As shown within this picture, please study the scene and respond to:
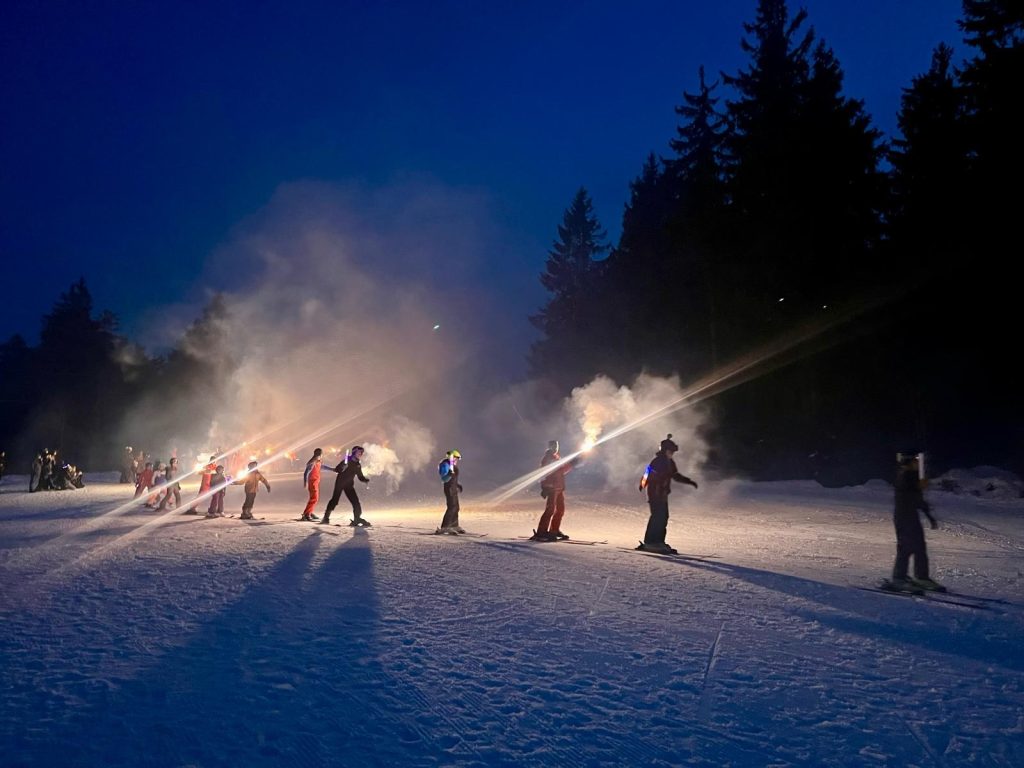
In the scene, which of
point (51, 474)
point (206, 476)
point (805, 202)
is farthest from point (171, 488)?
point (805, 202)

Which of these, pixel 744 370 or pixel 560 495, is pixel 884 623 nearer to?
pixel 560 495

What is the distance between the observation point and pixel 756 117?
34.9 m

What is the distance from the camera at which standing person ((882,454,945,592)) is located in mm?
8398

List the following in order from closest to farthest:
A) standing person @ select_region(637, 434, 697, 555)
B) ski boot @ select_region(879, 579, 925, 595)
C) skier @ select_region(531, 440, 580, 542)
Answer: ski boot @ select_region(879, 579, 925, 595)
standing person @ select_region(637, 434, 697, 555)
skier @ select_region(531, 440, 580, 542)

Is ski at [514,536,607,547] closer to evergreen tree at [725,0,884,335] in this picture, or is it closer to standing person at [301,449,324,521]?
standing person at [301,449,324,521]

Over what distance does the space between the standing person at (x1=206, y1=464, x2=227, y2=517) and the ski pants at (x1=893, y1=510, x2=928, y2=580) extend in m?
15.7

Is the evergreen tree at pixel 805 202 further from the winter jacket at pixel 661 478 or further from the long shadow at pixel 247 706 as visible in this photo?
the long shadow at pixel 247 706

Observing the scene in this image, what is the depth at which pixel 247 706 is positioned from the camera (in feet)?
13.8

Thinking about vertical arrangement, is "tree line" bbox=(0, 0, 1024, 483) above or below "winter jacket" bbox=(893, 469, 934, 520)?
above

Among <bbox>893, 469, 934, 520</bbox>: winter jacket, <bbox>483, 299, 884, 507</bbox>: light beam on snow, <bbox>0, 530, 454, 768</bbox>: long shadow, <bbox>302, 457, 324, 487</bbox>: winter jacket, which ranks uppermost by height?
<bbox>483, 299, 884, 507</bbox>: light beam on snow

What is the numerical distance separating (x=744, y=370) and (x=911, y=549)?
23.0 meters

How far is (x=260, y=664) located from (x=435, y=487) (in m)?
26.7

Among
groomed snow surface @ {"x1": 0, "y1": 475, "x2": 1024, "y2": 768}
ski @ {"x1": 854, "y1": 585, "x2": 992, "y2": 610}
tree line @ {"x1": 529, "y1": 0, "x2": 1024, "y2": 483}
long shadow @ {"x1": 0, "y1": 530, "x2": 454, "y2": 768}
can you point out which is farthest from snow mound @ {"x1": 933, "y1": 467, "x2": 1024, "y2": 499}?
long shadow @ {"x1": 0, "y1": 530, "x2": 454, "y2": 768}

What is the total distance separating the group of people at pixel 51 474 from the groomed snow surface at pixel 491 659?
809 inches
